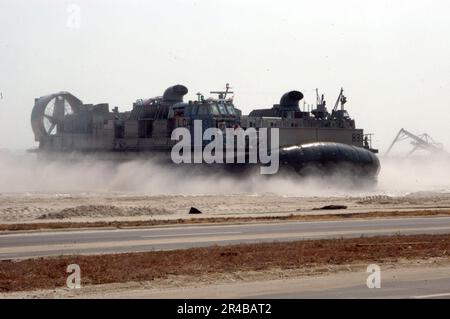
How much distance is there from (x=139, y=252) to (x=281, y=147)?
3165 cm

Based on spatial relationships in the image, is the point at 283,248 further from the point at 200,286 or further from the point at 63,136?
the point at 63,136

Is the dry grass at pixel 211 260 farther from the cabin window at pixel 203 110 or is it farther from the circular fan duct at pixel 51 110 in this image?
the circular fan duct at pixel 51 110

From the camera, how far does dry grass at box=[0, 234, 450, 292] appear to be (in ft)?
44.1

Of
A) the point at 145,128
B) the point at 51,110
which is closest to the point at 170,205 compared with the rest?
the point at 145,128

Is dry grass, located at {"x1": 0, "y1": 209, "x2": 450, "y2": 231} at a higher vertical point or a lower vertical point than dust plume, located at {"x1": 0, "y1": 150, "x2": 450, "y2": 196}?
lower

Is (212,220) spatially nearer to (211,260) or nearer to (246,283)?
(211,260)

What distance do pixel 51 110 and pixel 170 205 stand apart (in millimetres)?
30437

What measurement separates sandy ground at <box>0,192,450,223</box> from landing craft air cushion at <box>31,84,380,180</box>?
6422 millimetres

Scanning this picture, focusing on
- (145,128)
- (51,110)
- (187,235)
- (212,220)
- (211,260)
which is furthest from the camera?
(51,110)

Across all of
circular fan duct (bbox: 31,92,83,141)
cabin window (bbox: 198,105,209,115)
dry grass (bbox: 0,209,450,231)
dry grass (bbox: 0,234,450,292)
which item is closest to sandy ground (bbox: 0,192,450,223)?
dry grass (bbox: 0,209,450,231)

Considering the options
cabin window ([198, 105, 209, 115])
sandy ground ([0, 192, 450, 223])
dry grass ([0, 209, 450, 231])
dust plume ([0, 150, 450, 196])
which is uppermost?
cabin window ([198, 105, 209, 115])

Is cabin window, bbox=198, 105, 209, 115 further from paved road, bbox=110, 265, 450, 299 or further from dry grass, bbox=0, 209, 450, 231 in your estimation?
paved road, bbox=110, 265, 450, 299

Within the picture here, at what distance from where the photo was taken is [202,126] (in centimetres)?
5038
